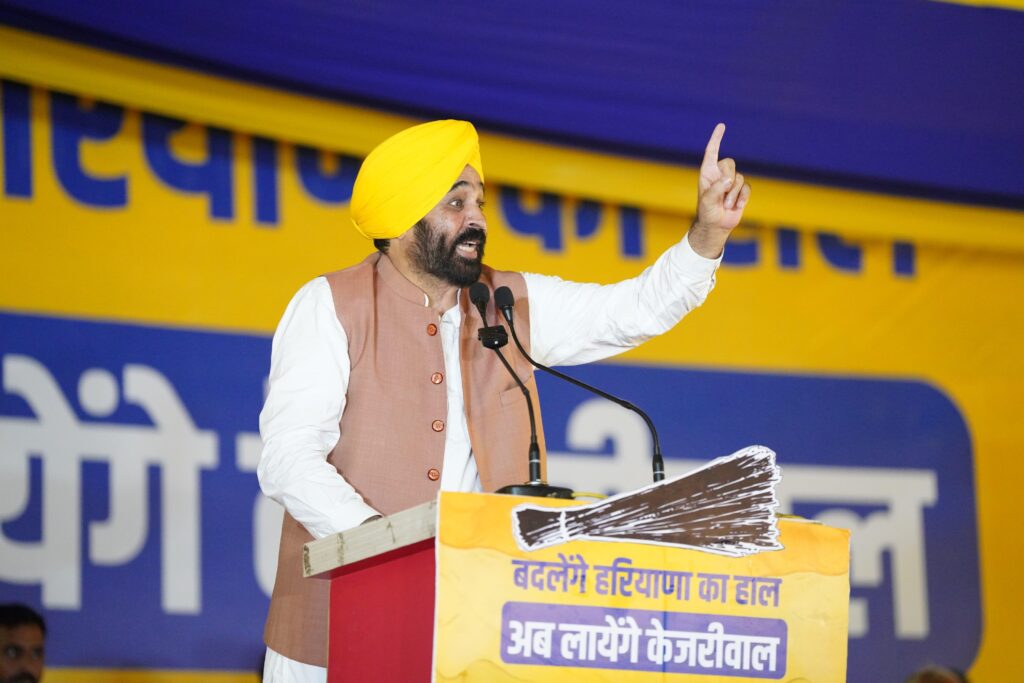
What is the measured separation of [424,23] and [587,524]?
2623mm

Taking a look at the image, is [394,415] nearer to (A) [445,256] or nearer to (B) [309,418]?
(B) [309,418]

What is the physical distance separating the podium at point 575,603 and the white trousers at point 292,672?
1.38 feet

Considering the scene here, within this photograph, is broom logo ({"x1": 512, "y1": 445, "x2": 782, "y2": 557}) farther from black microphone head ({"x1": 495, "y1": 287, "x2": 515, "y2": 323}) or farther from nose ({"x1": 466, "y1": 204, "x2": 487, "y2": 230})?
nose ({"x1": 466, "y1": 204, "x2": 487, "y2": 230})

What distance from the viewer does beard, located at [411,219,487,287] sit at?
8.66 feet

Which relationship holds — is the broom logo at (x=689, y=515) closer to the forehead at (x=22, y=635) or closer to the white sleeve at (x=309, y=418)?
the white sleeve at (x=309, y=418)

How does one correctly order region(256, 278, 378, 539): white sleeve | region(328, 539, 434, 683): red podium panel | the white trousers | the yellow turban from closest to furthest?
region(328, 539, 434, 683): red podium panel, region(256, 278, 378, 539): white sleeve, the white trousers, the yellow turban

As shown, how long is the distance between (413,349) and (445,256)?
0.68 ft

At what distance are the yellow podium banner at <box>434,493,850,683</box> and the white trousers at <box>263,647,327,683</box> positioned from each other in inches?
27.3

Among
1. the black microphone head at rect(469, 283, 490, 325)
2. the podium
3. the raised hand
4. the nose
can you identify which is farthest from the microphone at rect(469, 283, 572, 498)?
the raised hand

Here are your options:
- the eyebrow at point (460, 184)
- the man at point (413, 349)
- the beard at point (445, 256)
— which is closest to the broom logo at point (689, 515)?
the man at point (413, 349)

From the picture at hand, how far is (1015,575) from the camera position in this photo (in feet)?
16.2

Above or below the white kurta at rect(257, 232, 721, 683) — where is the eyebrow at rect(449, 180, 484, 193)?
above

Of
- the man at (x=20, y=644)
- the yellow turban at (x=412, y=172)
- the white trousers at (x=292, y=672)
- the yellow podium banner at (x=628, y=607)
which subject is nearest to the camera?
the yellow podium banner at (x=628, y=607)

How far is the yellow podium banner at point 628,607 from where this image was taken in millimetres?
1738
